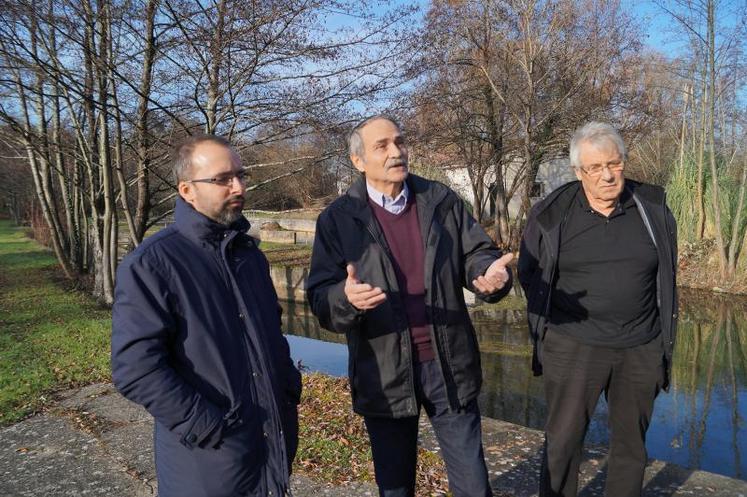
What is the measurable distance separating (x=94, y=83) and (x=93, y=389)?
13.3ft

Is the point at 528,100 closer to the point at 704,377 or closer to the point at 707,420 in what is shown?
the point at 704,377

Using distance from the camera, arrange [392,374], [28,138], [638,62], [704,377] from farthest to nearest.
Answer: [638,62] → [28,138] → [704,377] → [392,374]

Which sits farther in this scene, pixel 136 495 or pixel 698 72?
pixel 698 72

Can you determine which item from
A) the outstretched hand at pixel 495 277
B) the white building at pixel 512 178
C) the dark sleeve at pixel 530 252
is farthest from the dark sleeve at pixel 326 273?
the white building at pixel 512 178

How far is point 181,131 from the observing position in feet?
22.7

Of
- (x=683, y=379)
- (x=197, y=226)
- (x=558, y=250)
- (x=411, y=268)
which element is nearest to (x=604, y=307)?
(x=558, y=250)

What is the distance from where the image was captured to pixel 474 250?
8.32ft

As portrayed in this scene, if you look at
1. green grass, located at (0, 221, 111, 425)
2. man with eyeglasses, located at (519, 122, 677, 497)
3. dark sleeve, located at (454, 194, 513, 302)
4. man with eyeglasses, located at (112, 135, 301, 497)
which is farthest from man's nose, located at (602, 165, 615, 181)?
green grass, located at (0, 221, 111, 425)

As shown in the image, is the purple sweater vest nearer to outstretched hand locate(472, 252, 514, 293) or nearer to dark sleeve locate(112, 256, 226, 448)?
outstretched hand locate(472, 252, 514, 293)

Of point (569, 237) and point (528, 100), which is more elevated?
point (528, 100)

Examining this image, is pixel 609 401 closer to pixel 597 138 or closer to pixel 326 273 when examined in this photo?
pixel 597 138

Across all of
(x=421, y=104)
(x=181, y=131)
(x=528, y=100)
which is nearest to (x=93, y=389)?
(x=181, y=131)

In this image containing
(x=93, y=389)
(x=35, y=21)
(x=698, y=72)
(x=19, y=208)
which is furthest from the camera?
(x=19, y=208)

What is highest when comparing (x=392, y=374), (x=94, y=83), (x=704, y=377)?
(x=94, y=83)
